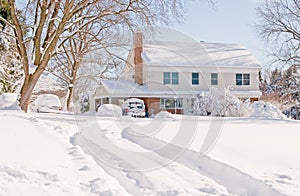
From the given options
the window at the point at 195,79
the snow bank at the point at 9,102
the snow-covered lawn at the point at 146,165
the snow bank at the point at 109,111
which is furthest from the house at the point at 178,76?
the snow-covered lawn at the point at 146,165

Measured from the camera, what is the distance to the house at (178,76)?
89.5 ft

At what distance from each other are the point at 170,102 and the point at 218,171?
875 inches

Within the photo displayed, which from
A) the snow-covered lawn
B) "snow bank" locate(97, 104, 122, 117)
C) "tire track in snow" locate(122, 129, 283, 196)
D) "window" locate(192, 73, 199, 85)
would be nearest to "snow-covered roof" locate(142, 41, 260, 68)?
"window" locate(192, 73, 199, 85)

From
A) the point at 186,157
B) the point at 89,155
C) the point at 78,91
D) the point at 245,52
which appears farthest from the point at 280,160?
the point at 78,91

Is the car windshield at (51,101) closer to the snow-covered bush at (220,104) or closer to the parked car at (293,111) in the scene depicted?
the snow-covered bush at (220,104)

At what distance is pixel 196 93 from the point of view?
2697 cm

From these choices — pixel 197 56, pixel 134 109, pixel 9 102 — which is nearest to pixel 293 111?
pixel 197 56

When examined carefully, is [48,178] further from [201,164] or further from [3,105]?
[3,105]

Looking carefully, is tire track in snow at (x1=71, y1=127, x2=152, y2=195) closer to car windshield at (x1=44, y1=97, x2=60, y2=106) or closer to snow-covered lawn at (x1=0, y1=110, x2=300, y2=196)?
snow-covered lawn at (x1=0, y1=110, x2=300, y2=196)

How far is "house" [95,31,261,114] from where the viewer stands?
27.3 m

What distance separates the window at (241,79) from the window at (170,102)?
5490 millimetres

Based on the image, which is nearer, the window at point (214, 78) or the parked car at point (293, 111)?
the window at point (214, 78)

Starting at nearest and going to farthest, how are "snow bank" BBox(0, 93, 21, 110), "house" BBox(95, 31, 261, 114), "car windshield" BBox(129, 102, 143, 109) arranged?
1. "snow bank" BBox(0, 93, 21, 110)
2. "car windshield" BBox(129, 102, 143, 109)
3. "house" BBox(95, 31, 261, 114)

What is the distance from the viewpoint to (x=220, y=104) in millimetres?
22156
